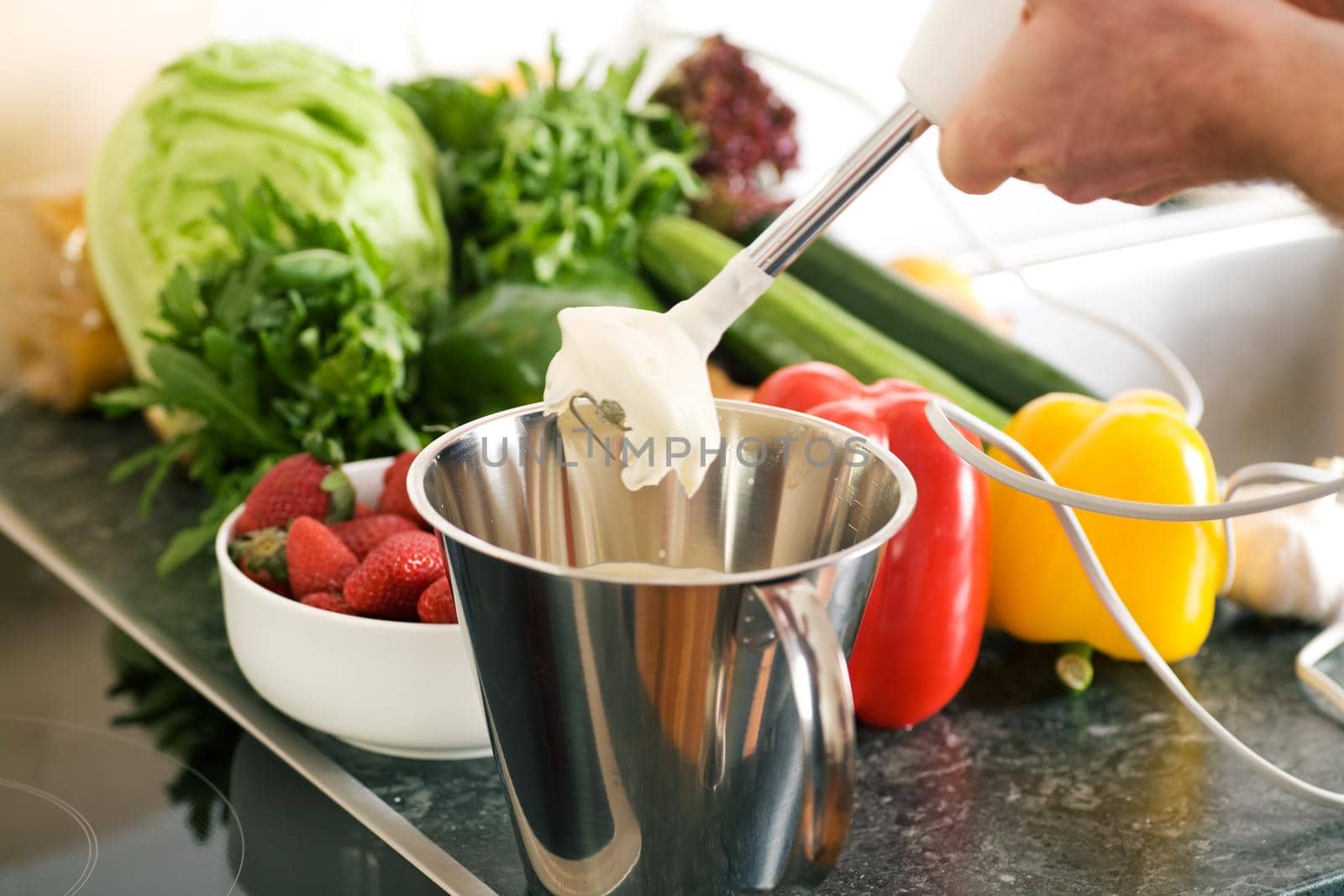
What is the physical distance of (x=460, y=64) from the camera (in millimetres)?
1276

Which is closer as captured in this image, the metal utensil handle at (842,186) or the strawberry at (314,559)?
the metal utensil handle at (842,186)

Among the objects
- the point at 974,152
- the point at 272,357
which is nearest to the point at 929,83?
the point at 974,152

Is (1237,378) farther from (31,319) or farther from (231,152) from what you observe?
(31,319)

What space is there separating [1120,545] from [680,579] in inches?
12.8

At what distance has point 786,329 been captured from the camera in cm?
96

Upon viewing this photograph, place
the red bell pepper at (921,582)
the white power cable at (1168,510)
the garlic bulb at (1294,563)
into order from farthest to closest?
the garlic bulb at (1294,563) < the red bell pepper at (921,582) < the white power cable at (1168,510)

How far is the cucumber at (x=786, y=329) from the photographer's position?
904 millimetres

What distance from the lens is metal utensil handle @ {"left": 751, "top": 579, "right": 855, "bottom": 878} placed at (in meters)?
0.42

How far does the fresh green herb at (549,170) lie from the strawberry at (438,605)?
37 centimetres

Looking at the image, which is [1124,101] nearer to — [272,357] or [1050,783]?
[1050,783]

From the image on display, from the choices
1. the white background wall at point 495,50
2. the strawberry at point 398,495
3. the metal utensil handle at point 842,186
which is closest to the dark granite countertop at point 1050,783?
the strawberry at point 398,495

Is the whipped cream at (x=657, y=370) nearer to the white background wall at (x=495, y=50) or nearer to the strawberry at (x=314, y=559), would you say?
the strawberry at (x=314, y=559)

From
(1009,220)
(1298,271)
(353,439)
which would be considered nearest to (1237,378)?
(1298,271)

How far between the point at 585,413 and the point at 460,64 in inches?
32.6
